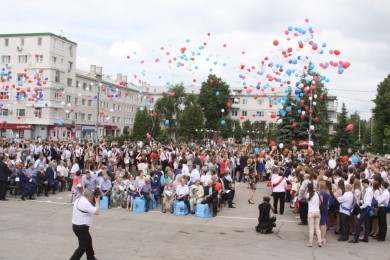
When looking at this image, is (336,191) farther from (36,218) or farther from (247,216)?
(36,218)

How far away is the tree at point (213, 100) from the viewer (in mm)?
Answer: 75875

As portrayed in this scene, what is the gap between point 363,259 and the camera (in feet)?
31.8

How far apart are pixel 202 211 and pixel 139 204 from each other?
248cm

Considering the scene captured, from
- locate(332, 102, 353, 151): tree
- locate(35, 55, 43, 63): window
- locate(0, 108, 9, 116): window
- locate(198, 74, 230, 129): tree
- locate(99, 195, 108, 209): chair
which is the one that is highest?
locate(35, 55, 43, 63): window

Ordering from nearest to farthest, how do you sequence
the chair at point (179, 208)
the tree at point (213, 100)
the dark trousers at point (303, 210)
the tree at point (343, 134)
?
1. the dark trousers at point (303, 210)
2. the chair at point (179, 208)
3. the tree at point (343, 134)
4. the tree at point (213, 100)

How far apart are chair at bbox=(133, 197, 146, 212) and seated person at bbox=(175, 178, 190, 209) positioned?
1327 millimetres

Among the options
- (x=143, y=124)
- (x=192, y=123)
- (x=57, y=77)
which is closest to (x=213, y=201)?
(x=57, y=77)

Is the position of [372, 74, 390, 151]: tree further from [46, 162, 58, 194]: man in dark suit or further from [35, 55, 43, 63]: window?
[35, 55, 43, 63]: window

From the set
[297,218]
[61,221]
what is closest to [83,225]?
[61,221]

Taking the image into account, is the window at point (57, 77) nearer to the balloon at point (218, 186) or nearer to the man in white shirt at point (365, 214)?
the balloon at point (218, 186)

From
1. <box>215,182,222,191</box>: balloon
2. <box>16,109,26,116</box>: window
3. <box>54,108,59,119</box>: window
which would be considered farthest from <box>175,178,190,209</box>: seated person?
<box>16,109,26,116</box>: window

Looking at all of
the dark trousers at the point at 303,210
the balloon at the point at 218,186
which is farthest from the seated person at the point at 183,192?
the dark trousers at the point at 303,210

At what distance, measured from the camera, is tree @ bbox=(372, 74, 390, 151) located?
55406 mm

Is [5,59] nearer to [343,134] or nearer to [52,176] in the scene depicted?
[343,134]
